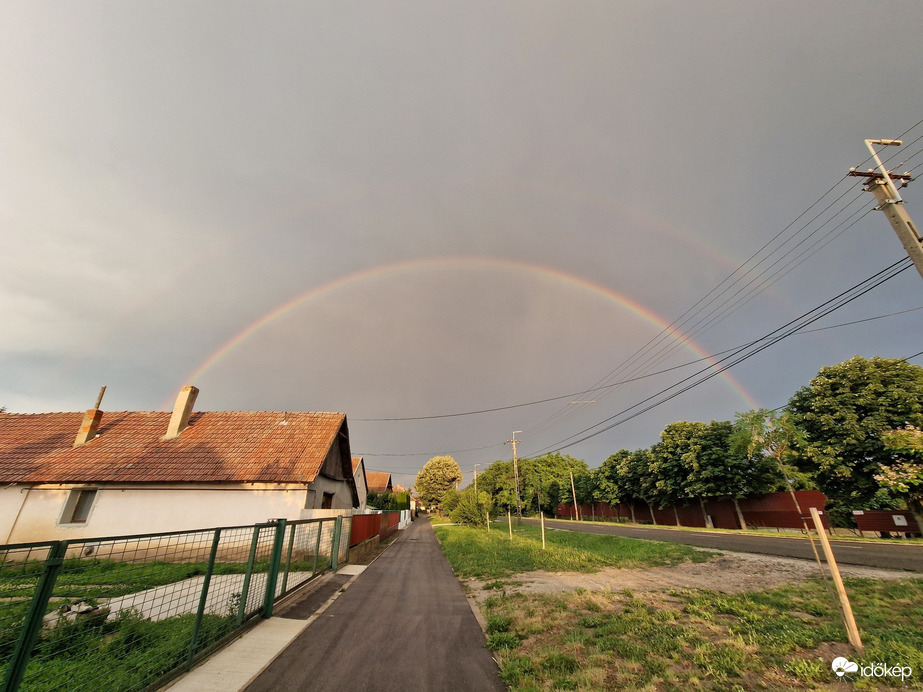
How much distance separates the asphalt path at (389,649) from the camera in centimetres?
454

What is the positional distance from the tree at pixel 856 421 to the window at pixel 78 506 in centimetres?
3979

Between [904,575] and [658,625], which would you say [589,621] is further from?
[904,575]

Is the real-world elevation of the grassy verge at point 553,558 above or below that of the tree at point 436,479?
below

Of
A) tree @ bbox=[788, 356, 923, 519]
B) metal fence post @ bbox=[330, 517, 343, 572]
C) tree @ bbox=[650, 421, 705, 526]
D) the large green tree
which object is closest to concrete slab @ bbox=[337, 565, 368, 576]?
metal fence post @ bbox=[330, 517, 343, 572]

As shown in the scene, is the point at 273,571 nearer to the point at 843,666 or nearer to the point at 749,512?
the point at 843,666

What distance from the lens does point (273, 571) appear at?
718cm

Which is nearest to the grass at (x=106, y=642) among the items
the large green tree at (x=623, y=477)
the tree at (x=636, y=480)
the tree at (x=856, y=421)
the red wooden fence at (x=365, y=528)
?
the red wooden fence at (x=365, y=528)

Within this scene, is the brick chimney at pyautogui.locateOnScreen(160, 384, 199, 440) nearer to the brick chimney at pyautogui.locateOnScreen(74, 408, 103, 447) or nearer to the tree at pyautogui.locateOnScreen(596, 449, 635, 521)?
the brick chimney at pyautogui.locateOnScreen(74, 408, 103, 447)

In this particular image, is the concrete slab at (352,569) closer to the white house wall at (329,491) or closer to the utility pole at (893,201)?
the white house wall at (329,491)

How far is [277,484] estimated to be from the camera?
50.1 feet

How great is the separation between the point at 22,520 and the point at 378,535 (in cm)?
1533

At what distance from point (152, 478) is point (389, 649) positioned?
1521 cm

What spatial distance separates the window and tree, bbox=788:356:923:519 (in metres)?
39.8

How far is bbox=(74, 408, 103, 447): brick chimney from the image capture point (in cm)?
1745
